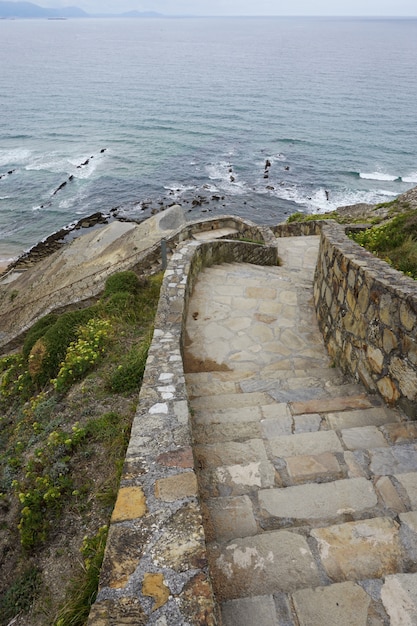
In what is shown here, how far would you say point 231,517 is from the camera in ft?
11.3

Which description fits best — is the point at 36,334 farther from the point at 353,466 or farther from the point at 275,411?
the point at 353,466

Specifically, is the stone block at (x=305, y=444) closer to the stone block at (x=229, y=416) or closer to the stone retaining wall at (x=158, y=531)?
the stone block at (x=229, y=416)

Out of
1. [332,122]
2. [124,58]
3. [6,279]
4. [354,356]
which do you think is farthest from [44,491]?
[124,58]

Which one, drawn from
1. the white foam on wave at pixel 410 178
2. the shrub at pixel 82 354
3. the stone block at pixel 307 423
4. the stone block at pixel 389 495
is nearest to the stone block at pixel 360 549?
the stone block at pixel 389 495

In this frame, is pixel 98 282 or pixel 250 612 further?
pixel 98 282

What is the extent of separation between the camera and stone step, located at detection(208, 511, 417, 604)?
9.15 feet

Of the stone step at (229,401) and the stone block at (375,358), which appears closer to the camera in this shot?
the stone block at (375,358)

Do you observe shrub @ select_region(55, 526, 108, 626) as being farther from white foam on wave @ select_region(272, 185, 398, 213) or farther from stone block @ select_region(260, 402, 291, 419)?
white foam on wave @ select_region(272, 185, 398, 213)

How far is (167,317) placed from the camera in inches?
271

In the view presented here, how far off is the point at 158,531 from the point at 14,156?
5090 cm

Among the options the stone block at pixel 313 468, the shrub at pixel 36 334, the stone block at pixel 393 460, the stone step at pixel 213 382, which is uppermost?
the stone block at pixel 393 460

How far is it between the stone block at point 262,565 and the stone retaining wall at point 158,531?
0.87 ft

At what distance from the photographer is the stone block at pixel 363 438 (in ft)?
14.1

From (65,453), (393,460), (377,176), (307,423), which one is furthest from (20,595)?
(377,176)
